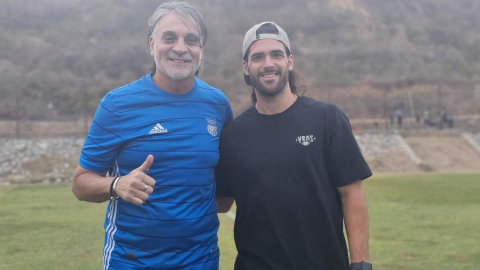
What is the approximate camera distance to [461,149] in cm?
2597

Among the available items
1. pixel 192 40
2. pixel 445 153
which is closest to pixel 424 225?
pixel 192 40

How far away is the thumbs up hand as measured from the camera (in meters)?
2.67

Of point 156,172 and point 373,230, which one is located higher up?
point 156,172

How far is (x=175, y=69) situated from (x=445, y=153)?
2487 cm

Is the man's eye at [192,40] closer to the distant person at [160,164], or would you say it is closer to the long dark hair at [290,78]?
the distant person at [160,164]

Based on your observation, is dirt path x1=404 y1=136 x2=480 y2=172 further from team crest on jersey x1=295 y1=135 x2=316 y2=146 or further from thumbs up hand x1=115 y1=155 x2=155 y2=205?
thumbs up hand x1=115 y1=155 x2=155 y2=205

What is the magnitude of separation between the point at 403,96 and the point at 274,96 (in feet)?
140

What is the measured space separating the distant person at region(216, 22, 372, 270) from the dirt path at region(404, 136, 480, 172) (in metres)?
22.0

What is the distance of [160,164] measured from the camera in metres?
2.91

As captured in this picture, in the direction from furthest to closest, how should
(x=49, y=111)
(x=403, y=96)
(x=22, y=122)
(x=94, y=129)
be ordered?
(x=403, y=96) < (x=49, y=111) < (x=22, y=122) < (x=94, y=129)

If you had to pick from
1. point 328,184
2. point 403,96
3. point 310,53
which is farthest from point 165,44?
point 310,53

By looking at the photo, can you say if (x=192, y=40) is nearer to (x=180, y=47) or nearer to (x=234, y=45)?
(x=180, y=47)

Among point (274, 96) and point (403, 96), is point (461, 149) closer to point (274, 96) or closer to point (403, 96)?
point (403, 96)

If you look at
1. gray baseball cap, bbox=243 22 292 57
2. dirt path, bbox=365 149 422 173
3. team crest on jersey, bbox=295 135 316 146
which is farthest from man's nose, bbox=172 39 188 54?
dirt path, bbox=365 149 422 173
